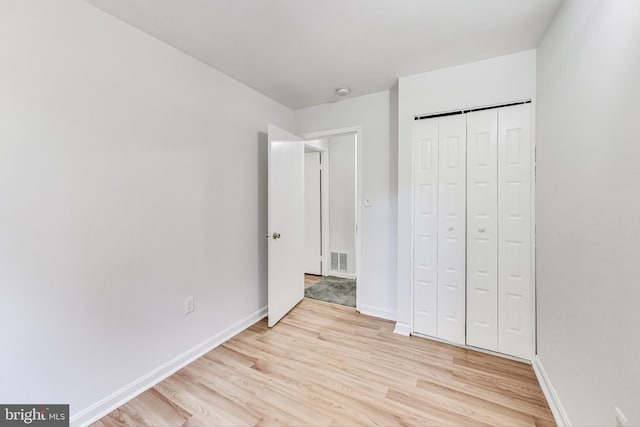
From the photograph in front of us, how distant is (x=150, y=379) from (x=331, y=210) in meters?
3.17

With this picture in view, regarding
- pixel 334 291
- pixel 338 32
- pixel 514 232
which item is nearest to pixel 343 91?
pixel 338 32

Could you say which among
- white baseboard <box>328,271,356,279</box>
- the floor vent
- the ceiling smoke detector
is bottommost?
white baseboard <box>328,271,356,279</box>

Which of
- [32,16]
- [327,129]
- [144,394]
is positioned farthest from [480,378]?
[32,16]

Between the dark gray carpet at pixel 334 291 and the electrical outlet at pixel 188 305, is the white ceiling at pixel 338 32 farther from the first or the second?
the dark gray carpet at pixel 334 291

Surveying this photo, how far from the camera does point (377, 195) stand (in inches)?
108

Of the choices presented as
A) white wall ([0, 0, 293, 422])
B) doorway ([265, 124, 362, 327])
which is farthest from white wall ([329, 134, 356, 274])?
white wall ([0, 0, 293, 422])

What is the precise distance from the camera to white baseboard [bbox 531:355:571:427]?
138cm

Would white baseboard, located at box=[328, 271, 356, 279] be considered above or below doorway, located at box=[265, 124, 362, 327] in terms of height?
below

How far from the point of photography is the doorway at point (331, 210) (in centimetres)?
420

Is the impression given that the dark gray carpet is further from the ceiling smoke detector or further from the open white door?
the ceiling smoke detector

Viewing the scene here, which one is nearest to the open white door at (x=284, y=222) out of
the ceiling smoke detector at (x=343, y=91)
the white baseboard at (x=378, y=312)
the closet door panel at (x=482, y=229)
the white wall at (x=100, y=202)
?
the white wall at (x=100, y=202)

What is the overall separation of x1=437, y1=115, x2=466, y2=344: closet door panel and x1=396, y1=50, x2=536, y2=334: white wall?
198mm

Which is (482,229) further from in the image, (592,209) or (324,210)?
(324,210)

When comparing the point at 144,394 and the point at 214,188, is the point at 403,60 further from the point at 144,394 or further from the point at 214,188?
the point at 144,394
